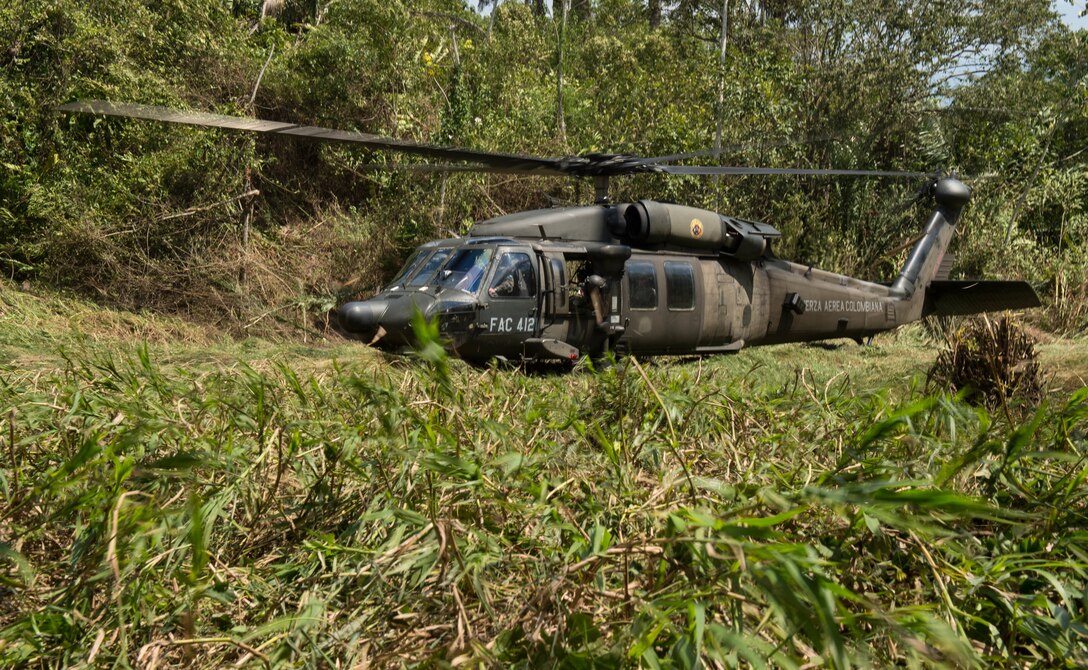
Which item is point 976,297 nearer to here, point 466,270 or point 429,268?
point 466,270

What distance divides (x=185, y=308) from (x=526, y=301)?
265 inches

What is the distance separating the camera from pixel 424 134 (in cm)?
1473

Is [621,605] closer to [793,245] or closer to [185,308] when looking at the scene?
[185,308]

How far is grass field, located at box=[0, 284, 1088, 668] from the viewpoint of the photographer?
1.03 meters

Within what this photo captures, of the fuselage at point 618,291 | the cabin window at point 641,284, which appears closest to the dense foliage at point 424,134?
the fuselage at point 618,291

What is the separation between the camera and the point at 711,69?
16.0 meters

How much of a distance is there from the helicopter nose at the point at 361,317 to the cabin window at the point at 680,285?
3099 millimetres

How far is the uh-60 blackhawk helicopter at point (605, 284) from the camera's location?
7.07 meters

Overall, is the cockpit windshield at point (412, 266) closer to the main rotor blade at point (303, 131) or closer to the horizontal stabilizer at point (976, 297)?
Result: the main rotor blade at point (303, 131)

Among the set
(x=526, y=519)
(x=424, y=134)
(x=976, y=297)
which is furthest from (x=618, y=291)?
(x=424, y=134)

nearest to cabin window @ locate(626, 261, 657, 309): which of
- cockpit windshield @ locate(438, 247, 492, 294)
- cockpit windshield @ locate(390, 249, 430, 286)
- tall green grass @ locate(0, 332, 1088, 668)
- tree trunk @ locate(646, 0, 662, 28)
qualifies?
cockpit windshield @ locate(438, 247, 492, 294)

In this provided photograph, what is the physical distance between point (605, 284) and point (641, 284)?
1.53 ft

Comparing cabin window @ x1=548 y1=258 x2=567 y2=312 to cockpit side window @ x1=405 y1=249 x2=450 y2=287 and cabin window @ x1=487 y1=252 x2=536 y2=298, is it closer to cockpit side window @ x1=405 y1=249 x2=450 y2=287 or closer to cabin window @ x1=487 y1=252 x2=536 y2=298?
cabin window @ x1=487 y1=252 x2=536 y2=298

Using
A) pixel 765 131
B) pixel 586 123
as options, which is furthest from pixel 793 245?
pixel 586 123
